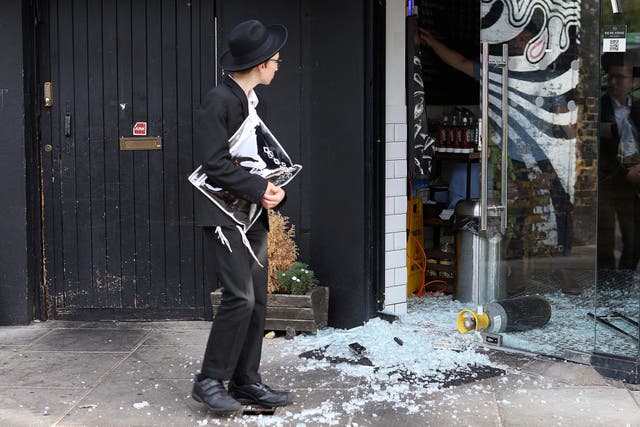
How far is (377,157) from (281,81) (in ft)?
2.90

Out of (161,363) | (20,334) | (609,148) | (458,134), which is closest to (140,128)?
(20,334)

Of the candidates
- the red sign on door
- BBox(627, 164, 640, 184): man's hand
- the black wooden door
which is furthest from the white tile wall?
the red sign on door

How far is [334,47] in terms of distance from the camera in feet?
21.0

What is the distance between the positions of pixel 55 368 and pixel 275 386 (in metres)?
1.46

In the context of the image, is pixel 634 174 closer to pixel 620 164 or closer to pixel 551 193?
pixel 620 164

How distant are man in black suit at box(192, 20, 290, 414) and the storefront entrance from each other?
5.56 ft

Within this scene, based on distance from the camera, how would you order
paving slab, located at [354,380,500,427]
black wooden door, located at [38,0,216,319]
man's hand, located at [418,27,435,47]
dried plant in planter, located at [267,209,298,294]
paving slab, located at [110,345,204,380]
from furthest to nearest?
man's hand, located at [418,27,435,47]
black wooden door, located at [38,0,216,319]
dried plant in planter, located at [267,209,298,294]
paving slab, located at [110,345,204,380]
paving slab, located at [354,380,500,427]

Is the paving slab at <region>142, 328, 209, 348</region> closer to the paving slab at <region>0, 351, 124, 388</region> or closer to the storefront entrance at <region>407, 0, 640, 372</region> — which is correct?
the paving slab at <region>0, 351, 124, 388</region>

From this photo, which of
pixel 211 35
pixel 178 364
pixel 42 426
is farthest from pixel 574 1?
pixel 42 426

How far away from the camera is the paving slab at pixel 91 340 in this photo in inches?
245

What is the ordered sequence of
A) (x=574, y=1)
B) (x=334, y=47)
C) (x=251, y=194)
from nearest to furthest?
1. (x=251, y=194)
2. (x=574, y=1)
3. (x=334, y=47)

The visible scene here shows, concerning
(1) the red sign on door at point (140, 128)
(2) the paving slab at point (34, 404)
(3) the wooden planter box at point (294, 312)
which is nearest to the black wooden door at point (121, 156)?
(1) the red sign on door at point (140, 128)

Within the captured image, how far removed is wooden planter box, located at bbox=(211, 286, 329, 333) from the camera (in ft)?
20.5

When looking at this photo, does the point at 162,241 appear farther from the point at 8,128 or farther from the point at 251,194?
the point at 251,194
